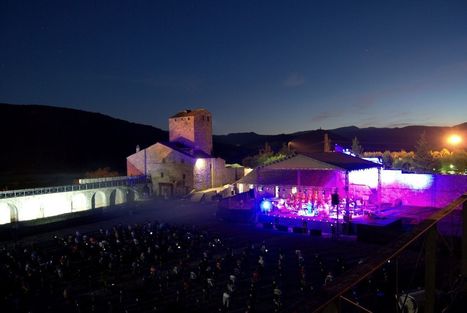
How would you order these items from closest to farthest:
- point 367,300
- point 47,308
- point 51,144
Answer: point 367,300 → point 47,308 → point 51,144

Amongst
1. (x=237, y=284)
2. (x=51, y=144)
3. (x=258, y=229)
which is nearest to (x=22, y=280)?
(x=237, y=284)

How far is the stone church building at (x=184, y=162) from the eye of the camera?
4112 centimetres

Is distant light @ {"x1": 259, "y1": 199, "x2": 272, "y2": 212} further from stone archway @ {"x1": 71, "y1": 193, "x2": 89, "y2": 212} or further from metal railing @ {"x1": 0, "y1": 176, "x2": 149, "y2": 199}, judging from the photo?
stone archway @ {"x1": 71, "y1": 193, "x2": 89, "y2": 212}

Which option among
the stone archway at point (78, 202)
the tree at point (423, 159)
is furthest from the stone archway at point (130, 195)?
the tree at point (423, 159)

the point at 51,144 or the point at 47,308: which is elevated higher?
the point at 51,144

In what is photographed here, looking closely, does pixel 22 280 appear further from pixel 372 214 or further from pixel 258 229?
pixel 372 214

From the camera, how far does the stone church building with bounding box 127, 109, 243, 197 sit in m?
41.1

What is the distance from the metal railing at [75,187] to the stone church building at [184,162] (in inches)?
86.3

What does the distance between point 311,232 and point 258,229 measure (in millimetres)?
3848

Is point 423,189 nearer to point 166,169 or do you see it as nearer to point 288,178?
point 288,178

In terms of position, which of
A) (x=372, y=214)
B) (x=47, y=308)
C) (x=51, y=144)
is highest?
(x=51, y=144)

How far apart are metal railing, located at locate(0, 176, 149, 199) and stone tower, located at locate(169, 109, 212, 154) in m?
7.39

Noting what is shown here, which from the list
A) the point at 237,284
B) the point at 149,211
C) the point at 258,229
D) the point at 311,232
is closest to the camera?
the point at 237,284

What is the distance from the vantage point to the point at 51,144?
93562 mm
